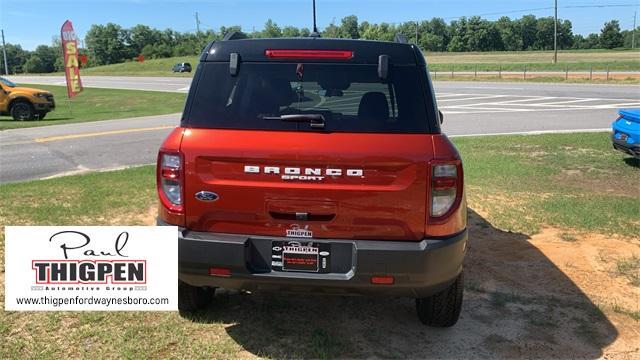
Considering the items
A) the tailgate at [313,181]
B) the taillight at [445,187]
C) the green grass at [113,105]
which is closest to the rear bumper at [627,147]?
the taillight at [445,187]

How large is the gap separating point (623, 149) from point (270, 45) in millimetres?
7292

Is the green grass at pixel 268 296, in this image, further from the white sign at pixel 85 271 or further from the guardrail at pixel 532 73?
the guardrail at pixel 532 73

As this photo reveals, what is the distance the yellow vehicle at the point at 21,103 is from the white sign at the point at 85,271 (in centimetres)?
1853

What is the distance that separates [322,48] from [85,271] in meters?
2.07

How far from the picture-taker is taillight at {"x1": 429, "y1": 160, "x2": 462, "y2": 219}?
2928 millimetres

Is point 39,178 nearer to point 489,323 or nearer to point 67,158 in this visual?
point 67,158

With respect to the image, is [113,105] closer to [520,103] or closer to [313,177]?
Result: [520,103]

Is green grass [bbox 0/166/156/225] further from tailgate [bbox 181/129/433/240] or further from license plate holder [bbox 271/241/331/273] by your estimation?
license plate holder [bbox 271/241/331/273]

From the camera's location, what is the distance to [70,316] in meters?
3.66

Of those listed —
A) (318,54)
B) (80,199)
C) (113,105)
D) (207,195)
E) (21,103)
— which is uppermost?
(318,54)

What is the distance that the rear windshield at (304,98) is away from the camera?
302 centimetres

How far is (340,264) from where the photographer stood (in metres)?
2.98

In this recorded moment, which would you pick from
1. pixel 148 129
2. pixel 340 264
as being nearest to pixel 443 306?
pixel 340 264

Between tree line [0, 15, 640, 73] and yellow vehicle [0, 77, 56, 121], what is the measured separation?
279 feet
